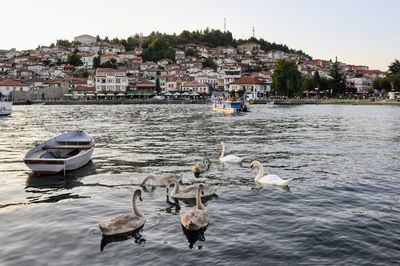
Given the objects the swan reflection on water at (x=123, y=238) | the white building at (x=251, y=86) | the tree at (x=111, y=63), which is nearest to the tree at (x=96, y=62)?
the tree at (x=111, y=63)

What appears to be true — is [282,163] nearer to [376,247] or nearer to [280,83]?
[376,247]

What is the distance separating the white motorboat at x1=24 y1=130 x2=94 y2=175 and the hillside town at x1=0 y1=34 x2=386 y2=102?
9090 cm

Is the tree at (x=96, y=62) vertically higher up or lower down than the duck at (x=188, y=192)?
higher up

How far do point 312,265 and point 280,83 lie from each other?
9814 cm

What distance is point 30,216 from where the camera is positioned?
38.1 ft

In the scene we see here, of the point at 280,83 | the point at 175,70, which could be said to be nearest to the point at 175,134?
the point at 280,83

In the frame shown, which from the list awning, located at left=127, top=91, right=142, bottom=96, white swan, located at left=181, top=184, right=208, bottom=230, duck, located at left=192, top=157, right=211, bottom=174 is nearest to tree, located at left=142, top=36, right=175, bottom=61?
awning, located at left=127, top=91, right=142, bottom=96

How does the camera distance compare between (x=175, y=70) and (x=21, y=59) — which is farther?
(x=21, y=59)

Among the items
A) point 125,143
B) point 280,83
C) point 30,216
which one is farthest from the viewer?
point 280,83

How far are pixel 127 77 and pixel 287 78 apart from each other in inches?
1781

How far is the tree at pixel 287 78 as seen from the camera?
10169 cm

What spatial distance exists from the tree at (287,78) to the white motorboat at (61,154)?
85517 millimetres

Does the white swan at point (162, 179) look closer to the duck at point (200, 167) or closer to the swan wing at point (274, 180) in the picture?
the duck at point (200, 167)

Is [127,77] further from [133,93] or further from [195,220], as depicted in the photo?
[195,220]
